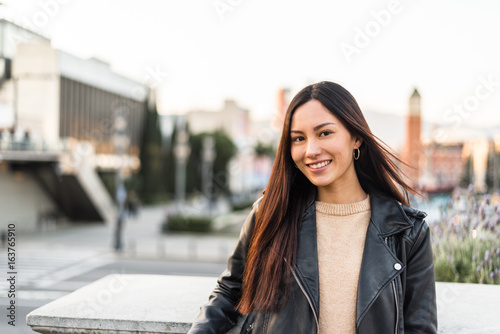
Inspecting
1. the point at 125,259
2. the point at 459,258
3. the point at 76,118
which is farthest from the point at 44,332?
the point at 76,118

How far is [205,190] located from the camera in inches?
2004

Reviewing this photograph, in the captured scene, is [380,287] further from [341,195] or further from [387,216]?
[341,195]

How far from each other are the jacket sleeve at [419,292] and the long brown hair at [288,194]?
30 centimetres

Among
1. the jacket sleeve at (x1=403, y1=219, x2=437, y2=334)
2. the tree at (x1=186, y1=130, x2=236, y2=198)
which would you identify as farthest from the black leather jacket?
the tree at (x1=186, y1=130, x2=236, y2=198)

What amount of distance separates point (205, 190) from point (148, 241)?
29.8 metres

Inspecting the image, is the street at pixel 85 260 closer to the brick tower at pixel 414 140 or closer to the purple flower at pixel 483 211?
the brick tower at pixel 414 140

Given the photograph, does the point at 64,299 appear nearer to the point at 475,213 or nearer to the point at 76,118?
the point at 475,213

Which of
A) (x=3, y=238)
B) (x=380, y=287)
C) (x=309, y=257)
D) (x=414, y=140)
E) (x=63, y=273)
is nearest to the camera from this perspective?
(x=380, y=287)

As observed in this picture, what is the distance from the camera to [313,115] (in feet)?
6.19

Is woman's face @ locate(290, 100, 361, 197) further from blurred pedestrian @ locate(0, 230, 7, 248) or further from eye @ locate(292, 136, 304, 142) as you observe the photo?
blurred pedestrian @ locate(0, 230, 7, 248)

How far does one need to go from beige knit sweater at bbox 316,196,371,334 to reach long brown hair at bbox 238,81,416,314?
12cm

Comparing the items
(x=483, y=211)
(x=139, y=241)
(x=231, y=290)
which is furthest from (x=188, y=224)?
(x=231, y=290)

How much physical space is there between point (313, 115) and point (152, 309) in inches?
57.0

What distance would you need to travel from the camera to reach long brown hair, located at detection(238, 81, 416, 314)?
1886mm
